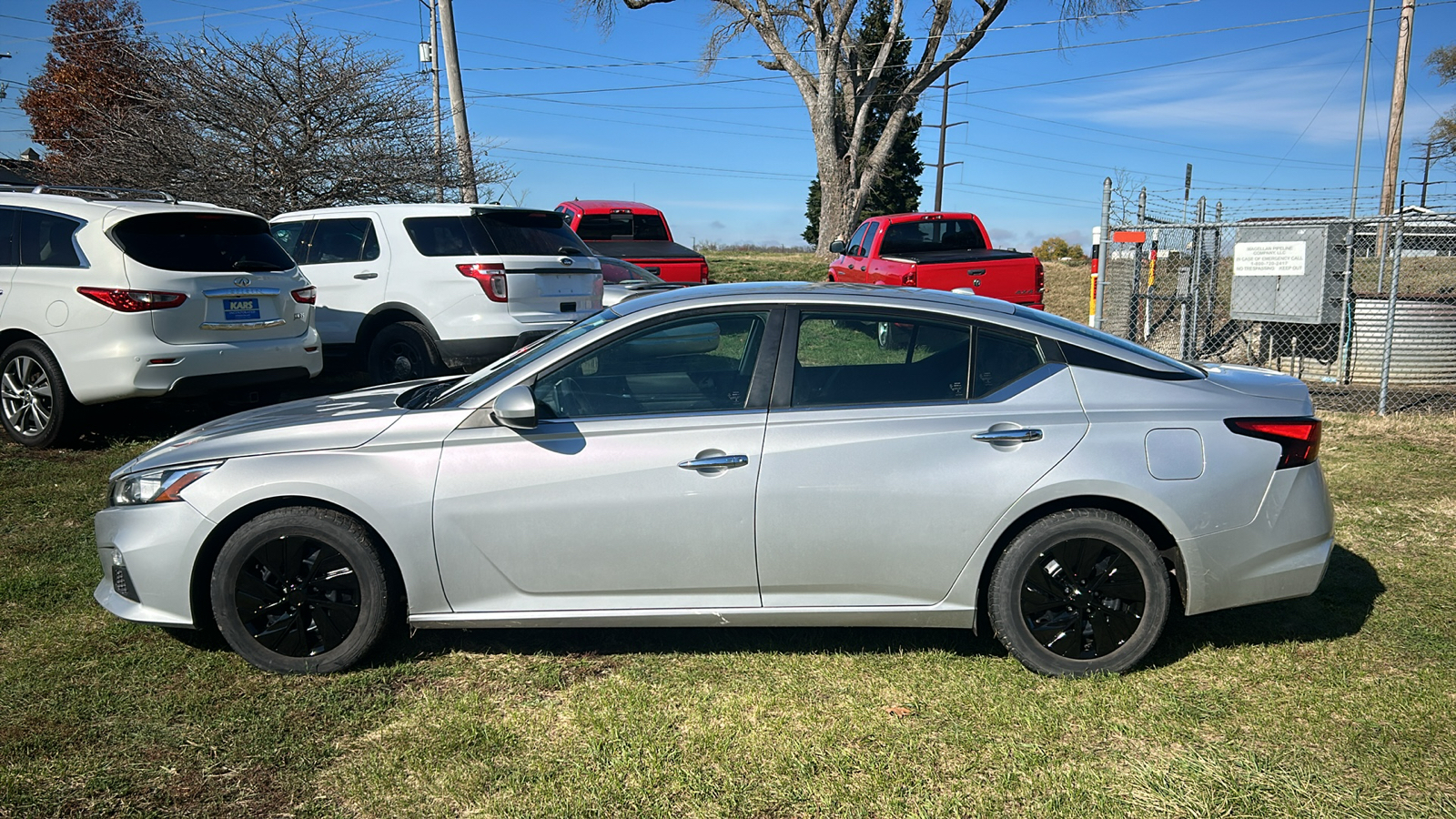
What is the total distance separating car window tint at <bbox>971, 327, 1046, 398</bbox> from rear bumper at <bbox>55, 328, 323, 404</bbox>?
19.2ft

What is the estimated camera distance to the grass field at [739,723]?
3.07 m

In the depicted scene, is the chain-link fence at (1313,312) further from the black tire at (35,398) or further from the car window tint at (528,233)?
the black tire at (35,398)

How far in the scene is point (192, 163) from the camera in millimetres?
14359

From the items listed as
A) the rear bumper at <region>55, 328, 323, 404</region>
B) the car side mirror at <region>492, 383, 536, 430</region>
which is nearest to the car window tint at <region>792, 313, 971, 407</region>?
the car side mirror at <region>492, 383, 536, 430</region>

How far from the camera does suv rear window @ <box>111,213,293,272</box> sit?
23.6 feet

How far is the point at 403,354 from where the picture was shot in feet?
30.9

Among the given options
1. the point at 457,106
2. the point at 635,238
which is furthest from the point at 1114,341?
the point at 457,106

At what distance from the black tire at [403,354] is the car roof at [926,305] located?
18.0ft

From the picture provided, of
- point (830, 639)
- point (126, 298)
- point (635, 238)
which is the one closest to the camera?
point (830, 639)

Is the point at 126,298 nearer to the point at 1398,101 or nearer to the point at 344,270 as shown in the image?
the point at 344,270

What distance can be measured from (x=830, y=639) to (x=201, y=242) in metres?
5.85

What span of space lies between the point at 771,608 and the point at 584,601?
70cm

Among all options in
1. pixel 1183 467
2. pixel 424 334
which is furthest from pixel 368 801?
pixel 424 334

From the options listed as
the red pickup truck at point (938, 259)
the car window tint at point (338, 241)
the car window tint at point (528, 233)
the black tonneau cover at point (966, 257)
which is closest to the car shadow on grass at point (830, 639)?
the car window tint at point (528, 233)
